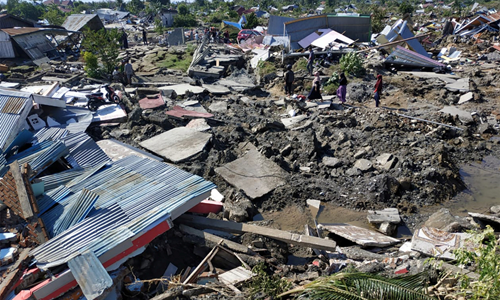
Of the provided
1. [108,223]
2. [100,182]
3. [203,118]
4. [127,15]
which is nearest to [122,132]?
[203,118]

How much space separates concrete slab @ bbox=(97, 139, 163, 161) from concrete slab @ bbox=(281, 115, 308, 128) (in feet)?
13.3

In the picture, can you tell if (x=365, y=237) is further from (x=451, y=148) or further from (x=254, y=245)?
(x=451, y=148)

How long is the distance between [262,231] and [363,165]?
134 inches

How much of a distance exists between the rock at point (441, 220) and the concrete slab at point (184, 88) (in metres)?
8.46

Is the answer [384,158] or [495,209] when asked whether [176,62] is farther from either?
[495,209]

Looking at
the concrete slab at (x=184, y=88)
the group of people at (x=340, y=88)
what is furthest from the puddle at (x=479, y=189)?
the concrete slab at (x=184, y=88)

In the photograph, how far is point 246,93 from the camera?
12.9 m

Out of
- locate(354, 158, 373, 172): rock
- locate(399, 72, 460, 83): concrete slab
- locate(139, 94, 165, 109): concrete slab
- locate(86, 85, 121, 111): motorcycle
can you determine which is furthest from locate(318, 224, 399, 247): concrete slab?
locate(399, 72, 460, 83): concrete slab

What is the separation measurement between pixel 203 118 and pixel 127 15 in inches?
1484

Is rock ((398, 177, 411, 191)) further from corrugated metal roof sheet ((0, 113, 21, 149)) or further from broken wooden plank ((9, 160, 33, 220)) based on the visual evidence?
corrugated metal roof sheet ((0, 113, 21, 149))

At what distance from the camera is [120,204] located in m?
4.73

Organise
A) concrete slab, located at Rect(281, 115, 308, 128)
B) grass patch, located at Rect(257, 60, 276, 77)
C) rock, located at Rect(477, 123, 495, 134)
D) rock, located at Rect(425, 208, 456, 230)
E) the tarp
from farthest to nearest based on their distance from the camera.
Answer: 1. the tarp
2. grass patch, located at Rect(257, 60, 276, 77)
3. concrete slab, located at Rect(281, 115, 308, 128)
4. rock, located at Rect(477, 123, 495, 134)
5. rock, located at Rect(425, 208, 456, 230)

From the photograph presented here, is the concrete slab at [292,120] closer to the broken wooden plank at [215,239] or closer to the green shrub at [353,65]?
the green shrub at [353,65]

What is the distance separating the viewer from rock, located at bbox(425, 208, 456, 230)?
5566 mm
